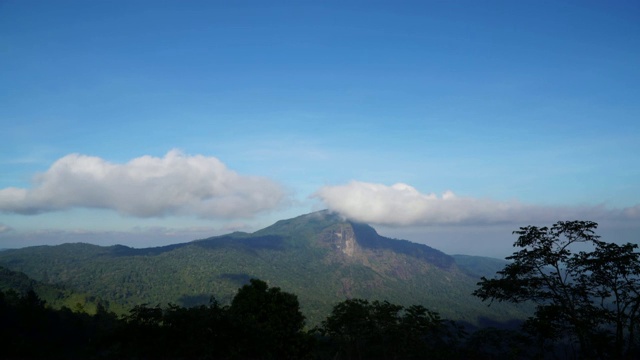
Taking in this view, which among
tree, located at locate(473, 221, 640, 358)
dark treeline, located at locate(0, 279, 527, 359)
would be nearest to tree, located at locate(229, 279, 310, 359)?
dark treeline, located at locate(0, 279, 527, 359)

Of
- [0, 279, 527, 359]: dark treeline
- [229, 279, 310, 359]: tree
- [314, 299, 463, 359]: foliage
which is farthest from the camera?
[229, 279, 310, 359]: tree

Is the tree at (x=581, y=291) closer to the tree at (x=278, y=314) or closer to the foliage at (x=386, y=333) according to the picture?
the foliage at (x=386, y=333)

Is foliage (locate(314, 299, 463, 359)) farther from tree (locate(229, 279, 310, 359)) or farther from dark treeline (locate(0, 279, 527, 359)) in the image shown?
tree (locate(229, 279, 310, 359))

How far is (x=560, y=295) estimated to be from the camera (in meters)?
23.1

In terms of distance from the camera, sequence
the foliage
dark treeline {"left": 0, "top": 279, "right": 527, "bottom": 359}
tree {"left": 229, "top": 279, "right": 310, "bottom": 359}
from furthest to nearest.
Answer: tree {"left": 229, "top": 279, "right": 310, "bottom": 359} < the foliage < dark treeline {"left": 0, "top": 279, "right": 527, "bottom": 359}

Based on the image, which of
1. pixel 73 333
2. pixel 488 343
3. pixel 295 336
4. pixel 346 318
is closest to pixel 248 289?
pixel 295 336

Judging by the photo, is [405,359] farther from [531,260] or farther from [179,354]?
[179,354]

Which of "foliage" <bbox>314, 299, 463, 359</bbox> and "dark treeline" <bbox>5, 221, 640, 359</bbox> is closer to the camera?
"dark treeline" <bbox>5, 221, 640, 359</bbox>

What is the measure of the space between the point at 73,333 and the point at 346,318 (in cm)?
6008

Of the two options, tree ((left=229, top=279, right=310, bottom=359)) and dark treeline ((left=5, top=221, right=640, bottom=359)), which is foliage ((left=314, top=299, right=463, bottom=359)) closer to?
dark treeline ((left=5, top=221, right=640, bottom=359))

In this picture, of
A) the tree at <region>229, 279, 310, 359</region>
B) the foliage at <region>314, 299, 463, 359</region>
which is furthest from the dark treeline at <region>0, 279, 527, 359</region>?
the tree at <region>229, 279, 310, 359</region>

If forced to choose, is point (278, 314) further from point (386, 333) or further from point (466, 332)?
point (466, 332)

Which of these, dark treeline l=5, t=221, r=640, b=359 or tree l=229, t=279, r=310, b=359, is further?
tree l=229, t=279, r=310, b=359

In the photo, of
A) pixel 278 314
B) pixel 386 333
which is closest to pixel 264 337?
pixel 386 333
